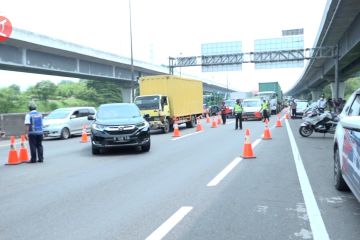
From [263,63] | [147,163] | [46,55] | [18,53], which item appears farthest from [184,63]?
[147,163]

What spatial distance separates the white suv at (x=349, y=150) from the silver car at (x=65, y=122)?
17329 mm

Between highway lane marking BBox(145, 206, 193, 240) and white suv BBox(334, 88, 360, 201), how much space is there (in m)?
2.34

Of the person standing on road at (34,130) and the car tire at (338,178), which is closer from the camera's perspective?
the car tire at (338,178)

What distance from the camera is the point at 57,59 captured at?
38.5 m

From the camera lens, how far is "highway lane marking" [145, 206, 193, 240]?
17.2 feet

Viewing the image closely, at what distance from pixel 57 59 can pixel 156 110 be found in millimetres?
18309

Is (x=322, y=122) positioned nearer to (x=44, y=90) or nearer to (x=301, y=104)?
(x=301, y=104)

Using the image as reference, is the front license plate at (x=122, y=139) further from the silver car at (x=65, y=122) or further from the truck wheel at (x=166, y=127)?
the truck wheel at (x=166, y=127)

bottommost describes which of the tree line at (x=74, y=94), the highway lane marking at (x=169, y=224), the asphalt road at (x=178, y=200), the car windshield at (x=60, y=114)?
the asphalt road at (x=178, y=200)

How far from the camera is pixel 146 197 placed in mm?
7430

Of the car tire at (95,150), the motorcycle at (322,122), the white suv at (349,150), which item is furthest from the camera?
the motorcycle at (322,122)

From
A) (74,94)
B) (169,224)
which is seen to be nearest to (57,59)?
(169,224)

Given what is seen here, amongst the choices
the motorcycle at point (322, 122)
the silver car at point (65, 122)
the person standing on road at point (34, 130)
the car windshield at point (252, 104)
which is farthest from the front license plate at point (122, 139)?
the car windshield at point (252, 104)

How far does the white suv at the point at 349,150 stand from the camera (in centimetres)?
575
